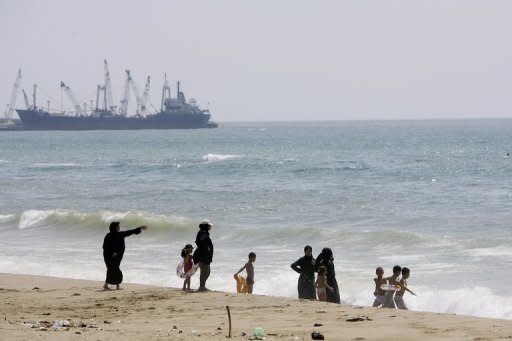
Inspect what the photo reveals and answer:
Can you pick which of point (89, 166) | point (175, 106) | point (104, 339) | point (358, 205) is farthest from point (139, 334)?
point (175, 106)

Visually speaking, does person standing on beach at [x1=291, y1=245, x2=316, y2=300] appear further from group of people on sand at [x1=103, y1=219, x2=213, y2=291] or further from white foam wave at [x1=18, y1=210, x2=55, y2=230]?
white foam wave at [x1=18, y1=210, x2=55, y2=230]

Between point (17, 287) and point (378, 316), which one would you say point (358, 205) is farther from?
point (378, 316)

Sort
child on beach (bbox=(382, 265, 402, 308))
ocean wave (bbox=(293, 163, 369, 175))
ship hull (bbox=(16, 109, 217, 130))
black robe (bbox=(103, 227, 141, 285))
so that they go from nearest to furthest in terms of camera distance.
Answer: child on beach (bbox=(382, 265, 402, 308)) → black robe (bbox=(103, 227, 141, 285)) → ocean wave (bbox=(293, 163, 369, 175)) → ship hull (bbox=(16, 109, 217, 130))

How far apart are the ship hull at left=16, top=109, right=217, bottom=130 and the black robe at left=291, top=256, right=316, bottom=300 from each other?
174186 millimetres

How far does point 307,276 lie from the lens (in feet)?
45.9

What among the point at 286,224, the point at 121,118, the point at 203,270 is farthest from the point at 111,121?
the point at 203,270

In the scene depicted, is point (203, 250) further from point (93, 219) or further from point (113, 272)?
point (93, 219)

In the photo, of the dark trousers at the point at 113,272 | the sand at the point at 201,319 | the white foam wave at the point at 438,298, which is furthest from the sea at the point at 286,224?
the sand at the point at 201,319

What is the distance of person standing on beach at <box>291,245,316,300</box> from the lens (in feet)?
45.7

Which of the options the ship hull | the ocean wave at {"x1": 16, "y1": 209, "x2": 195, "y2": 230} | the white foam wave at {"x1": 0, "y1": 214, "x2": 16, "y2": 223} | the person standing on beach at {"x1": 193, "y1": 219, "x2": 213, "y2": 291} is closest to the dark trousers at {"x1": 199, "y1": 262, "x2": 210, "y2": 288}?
the person standing on beach at {"x1": 193, "y1": 219, "x2": 213, "y2": 291}

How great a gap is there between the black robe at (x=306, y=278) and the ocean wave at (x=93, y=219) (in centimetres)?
1471

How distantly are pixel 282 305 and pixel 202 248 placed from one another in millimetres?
1933

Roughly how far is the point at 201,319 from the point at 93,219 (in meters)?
20.1

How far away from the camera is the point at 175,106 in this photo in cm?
18925
